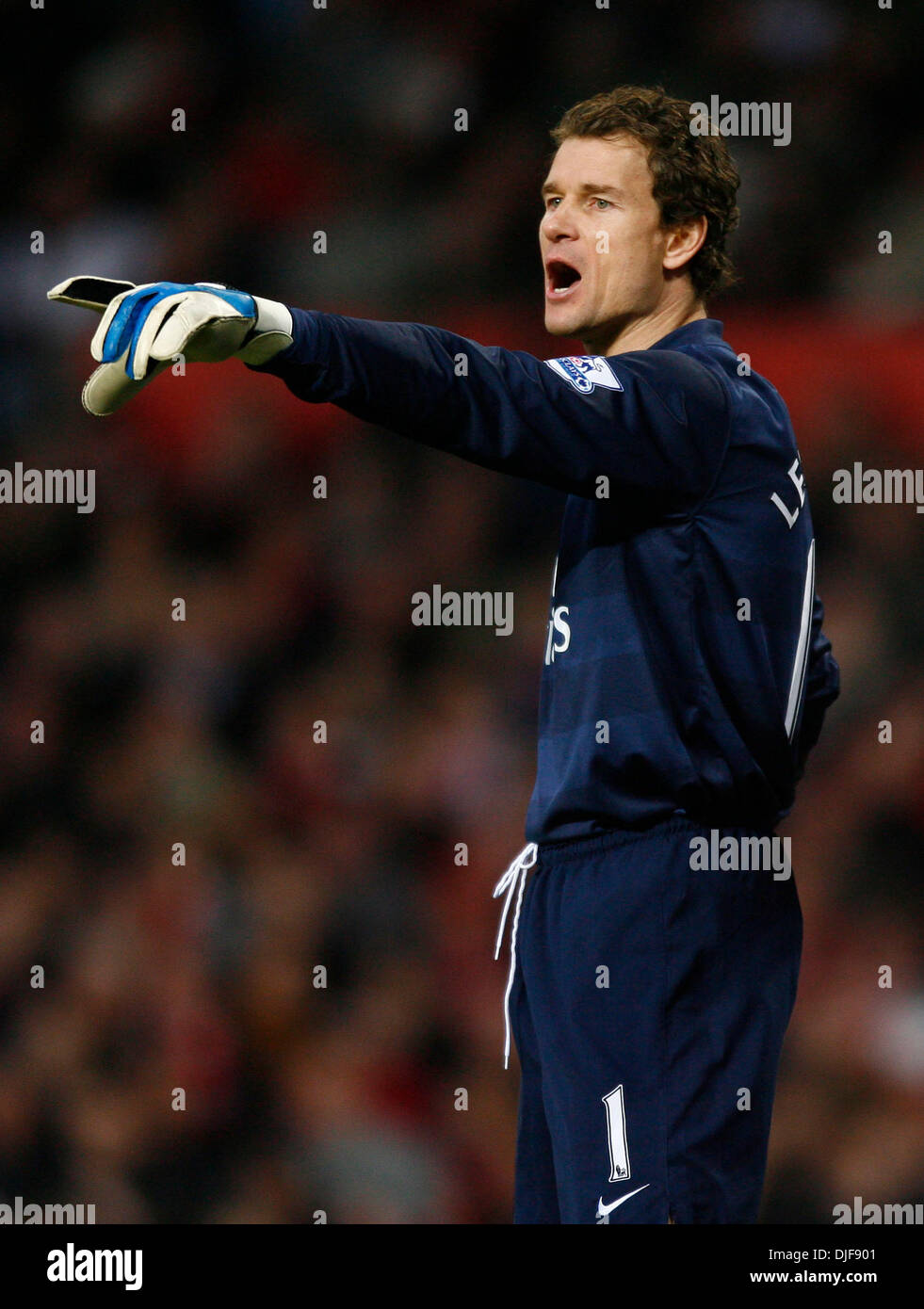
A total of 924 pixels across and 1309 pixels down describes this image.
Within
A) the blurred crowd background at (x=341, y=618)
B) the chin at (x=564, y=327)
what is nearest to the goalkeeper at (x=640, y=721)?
the chin at (x=564, y=327)

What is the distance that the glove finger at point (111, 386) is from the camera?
1541mm

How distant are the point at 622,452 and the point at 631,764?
0.33 m

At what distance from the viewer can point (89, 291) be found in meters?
1.59

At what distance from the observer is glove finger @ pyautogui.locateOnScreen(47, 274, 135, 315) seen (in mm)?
Result: 1582

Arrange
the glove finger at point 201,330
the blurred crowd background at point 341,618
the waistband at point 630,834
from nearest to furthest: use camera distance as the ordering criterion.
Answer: the glove finger at point 201,330 < the waistband at point 630,834 < the blurred crowd background at point 341,618

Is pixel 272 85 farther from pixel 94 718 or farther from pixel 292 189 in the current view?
pixel 94 718

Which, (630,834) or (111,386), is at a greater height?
(111,386)

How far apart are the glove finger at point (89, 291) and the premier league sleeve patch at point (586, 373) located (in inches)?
17.2

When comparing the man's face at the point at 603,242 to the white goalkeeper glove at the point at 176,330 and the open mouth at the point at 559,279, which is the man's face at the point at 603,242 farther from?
the white goalkeeper glove at the point at 176,330

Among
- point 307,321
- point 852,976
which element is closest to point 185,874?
point 852,976

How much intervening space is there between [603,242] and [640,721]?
2.09ft

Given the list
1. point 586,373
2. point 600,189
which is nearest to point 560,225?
point 600,189

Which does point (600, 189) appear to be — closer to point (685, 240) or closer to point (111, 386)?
point (685, 240)

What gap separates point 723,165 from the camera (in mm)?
2111
